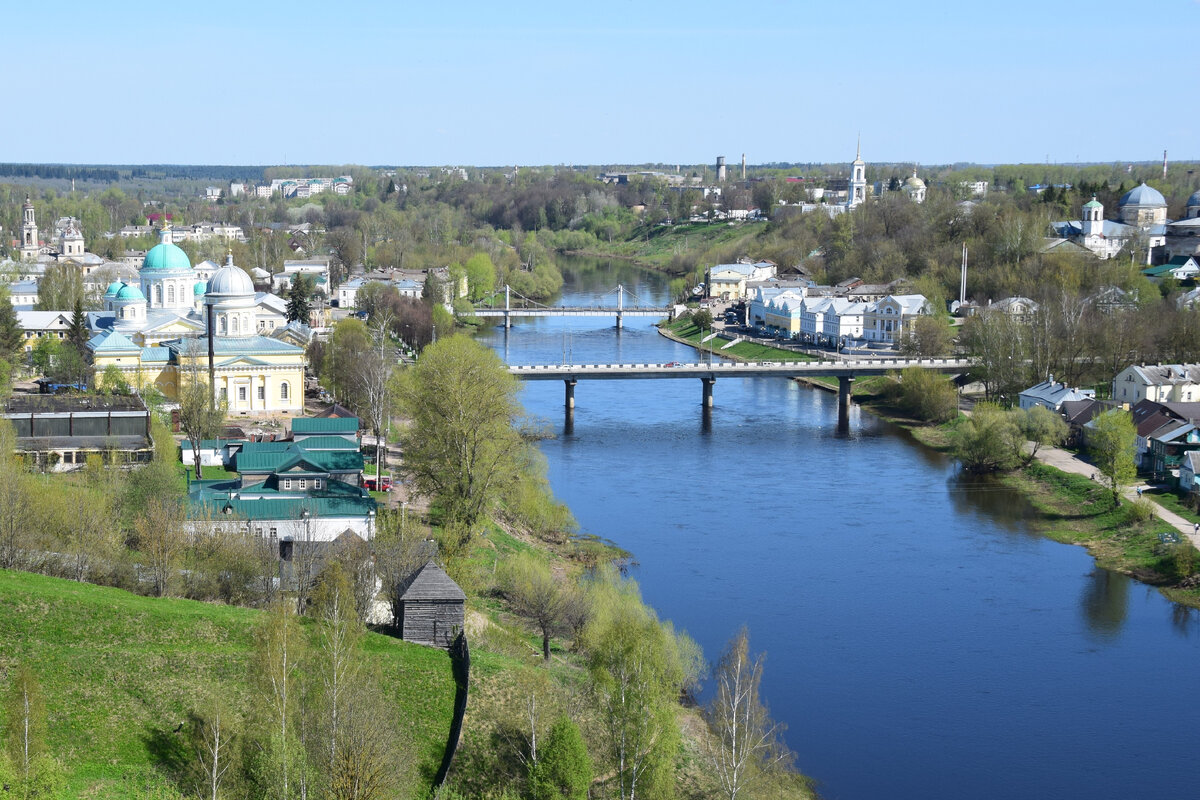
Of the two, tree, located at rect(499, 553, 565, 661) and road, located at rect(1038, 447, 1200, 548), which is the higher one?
tree, located at rect(499, 553, 565, 661)

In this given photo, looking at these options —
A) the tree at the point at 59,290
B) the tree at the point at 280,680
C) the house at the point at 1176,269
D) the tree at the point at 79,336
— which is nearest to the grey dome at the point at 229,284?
the tree at the point at 79,336

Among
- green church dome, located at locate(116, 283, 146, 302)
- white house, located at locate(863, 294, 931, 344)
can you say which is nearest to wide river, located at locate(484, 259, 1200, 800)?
green church dome, located at locate(116, 283, 146, 302)

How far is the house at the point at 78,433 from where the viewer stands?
2205cm

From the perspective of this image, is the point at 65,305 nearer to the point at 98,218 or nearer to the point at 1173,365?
the point at 1173,365

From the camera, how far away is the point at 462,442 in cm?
1908

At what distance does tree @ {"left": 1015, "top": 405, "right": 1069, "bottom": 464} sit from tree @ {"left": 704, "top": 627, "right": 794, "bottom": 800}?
50.5 feet

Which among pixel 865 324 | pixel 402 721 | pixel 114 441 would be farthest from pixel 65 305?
pixel 402 721

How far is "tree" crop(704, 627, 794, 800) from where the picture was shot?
1175cm

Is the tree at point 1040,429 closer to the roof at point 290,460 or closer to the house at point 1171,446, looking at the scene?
the house at point 1171,446

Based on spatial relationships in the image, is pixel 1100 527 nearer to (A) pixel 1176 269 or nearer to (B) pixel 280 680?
(B) pixel 280 680

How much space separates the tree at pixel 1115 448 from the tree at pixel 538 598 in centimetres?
1153

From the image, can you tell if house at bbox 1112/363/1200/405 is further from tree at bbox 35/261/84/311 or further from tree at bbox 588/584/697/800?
tree at bbox 35/261/84/311

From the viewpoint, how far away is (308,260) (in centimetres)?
6291

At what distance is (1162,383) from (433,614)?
21.5 metres
